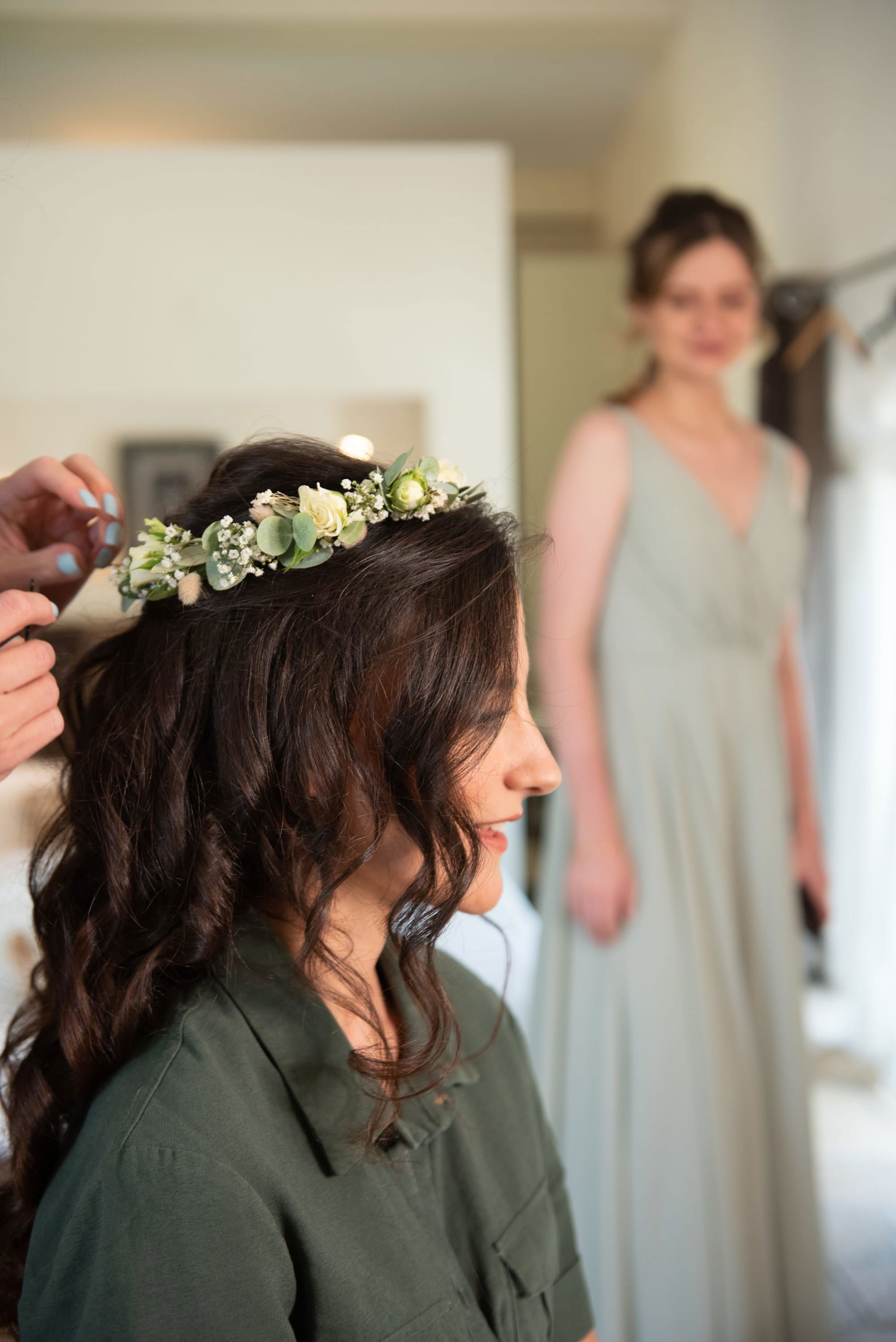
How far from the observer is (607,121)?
1823mm

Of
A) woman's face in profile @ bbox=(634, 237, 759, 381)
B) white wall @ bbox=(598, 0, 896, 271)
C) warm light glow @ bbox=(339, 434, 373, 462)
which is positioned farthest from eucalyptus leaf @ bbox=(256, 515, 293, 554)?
white wall @ bbox=(598, 0, 896, 271)

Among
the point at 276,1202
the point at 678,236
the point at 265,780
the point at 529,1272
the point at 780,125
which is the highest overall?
the point at 780,125

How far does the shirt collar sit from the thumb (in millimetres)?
316

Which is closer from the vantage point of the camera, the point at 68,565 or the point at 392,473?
the point at 392,473

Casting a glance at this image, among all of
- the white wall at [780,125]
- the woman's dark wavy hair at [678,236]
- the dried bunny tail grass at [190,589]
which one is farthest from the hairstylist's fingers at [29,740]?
the white wall at [780,125]

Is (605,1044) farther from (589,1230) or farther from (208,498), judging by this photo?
(208,498)

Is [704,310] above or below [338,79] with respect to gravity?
below

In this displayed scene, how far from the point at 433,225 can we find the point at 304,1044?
151 cm

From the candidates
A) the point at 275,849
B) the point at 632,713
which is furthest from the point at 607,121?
the point at 275,849

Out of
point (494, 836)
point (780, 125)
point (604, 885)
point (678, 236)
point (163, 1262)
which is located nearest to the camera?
point (163, 1262)

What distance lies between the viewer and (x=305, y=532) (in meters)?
0.62

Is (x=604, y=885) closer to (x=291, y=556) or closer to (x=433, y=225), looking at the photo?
(x=291, y=556)

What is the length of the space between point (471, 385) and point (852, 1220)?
1.61m

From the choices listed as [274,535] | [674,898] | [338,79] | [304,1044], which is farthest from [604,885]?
[338,79]
